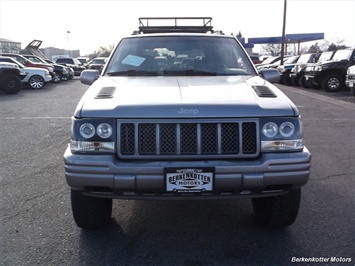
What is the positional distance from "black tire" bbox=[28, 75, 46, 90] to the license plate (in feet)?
56.6

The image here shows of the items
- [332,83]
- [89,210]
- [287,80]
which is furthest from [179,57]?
[287,80]

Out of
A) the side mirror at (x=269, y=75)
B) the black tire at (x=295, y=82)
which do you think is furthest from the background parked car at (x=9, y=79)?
the black tire at (x=295, y=82)

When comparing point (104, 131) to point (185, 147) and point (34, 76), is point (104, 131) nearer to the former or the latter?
point (185, 147)

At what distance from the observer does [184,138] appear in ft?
8.98

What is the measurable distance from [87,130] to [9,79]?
1436 centimetres

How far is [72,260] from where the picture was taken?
2.81 meters

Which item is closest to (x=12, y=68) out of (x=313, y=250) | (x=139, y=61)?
(x=139, y=61)

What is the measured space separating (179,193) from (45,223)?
1.53 m

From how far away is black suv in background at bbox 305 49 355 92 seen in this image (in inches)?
606

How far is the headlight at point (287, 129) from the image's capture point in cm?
280

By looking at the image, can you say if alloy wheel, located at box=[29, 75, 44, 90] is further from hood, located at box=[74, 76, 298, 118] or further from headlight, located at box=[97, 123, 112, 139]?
headlight, located at box=[97, 123, 112, 139]

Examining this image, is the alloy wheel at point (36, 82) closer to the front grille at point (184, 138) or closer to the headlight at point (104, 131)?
the headlight at point (104, 131)

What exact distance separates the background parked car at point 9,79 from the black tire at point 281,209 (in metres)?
14.7

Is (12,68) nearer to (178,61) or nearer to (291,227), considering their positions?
(178,61)
